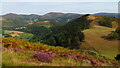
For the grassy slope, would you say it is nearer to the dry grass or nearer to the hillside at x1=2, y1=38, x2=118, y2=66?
the dry grass

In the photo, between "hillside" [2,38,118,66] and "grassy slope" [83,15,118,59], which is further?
"grassy slope" [83,15,118,59]

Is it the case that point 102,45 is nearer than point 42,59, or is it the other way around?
point 42,59

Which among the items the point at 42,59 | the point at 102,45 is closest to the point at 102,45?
the point at 102,45

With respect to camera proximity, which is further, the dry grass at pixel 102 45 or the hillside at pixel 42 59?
Answer: the dry grass at pixel 102 45

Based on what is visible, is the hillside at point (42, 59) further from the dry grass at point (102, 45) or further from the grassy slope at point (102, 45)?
the dry grass at point (102, 45)

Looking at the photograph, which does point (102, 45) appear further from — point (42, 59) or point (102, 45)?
point (42, 59)

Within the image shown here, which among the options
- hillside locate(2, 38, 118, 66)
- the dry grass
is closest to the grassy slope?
the dry grass

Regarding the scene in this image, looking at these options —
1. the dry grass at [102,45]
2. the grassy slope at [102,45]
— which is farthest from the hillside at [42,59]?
the dry grass at [102,45]

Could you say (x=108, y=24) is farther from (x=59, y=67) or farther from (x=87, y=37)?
(x=59, y=67)

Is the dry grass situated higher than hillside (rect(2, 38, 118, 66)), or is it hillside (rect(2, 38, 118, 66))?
hillside (rect(2, 38, 118, 66))

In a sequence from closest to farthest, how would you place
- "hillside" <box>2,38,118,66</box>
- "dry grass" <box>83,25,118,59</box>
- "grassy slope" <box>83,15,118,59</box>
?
1. "hillside" <box>2,38,118,66</box>
2. "dry grass" <box>83,25,118,59</box>
3. "grassy slope" <box>83,15,118,59</box>

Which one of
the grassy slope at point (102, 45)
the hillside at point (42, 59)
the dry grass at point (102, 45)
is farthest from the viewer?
the grassy slope at point (102, 45)

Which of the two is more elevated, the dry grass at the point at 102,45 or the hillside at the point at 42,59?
the hillside at the point at 42,59

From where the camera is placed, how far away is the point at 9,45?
668 inches
